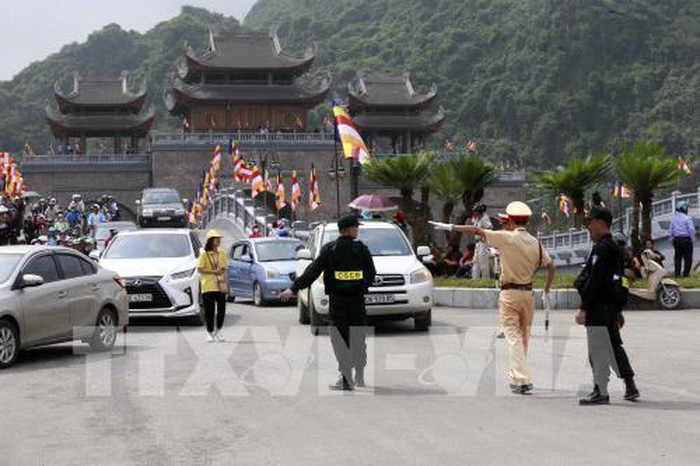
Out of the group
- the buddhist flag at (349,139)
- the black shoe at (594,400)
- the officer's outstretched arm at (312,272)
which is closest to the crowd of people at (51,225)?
the buddhist flag at (349,139)

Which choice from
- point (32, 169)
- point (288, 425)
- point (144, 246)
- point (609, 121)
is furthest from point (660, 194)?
point (288, 425)

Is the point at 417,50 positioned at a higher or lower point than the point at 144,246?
higher

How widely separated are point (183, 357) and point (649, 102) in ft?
304

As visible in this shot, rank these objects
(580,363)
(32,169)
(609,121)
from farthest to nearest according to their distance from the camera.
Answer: (609,121) < (32,169) < (580,363)

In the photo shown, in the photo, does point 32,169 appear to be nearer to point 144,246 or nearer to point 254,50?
point 254,50

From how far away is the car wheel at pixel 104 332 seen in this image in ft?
42.7

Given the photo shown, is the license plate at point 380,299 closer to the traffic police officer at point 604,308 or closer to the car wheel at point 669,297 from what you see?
the traffic police officer at point 604,308

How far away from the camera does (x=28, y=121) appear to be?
4272 inches

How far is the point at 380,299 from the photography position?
14.5 metres

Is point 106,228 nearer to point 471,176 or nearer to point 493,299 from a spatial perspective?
point 471,176

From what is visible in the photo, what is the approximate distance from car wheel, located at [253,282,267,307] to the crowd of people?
5.07 metres

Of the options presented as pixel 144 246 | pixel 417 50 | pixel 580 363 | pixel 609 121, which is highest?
pixel 417 50

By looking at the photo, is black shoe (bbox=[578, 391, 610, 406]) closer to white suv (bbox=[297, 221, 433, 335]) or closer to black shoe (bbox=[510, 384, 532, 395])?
black shoe (bbox=[510, 384, 532, 395])

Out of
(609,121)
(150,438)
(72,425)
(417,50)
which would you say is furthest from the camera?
(417,50)
